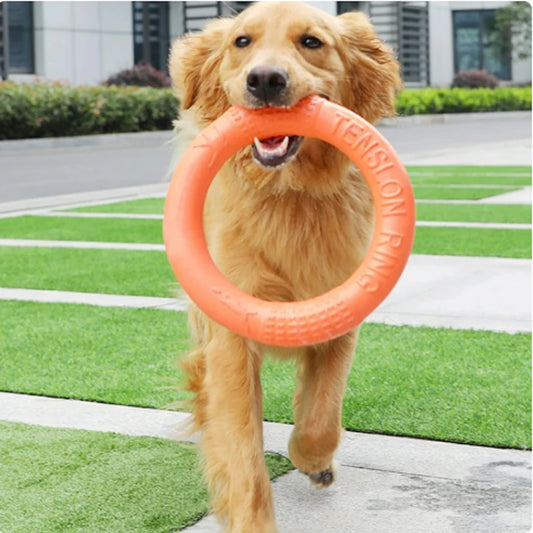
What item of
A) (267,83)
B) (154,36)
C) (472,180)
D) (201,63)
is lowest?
(472,180)

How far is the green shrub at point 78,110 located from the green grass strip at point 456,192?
12112mm

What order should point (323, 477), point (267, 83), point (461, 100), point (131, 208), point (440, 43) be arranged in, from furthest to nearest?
1. point (440, 43)
2. point (461, 100)
3. point (131, 208)
4. point (323, 477)
5. point (267, 83)

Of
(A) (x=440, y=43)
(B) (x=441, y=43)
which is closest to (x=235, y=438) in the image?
(A) (x=440, y=43)

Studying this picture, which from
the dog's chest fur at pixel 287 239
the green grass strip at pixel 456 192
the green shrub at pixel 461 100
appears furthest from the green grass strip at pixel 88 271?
the green shrub at pixel 461 100

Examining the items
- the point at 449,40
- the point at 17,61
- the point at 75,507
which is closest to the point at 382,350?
the point at 75,507

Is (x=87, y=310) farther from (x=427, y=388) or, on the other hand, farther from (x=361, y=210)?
(x=361, y=210)

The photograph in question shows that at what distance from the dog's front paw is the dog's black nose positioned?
1360mm

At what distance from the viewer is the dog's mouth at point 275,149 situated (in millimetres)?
3756

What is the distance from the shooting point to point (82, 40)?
3294 cm

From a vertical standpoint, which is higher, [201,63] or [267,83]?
[201,63]

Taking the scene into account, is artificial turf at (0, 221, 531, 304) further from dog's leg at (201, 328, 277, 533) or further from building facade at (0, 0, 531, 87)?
building facade at (0, 0, 531, 87)

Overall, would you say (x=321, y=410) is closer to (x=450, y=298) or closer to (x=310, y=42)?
(x=310, y=42)

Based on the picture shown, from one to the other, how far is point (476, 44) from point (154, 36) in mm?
20737

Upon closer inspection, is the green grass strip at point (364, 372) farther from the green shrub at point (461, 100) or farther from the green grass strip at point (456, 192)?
the green shrub at point (461, 100)
